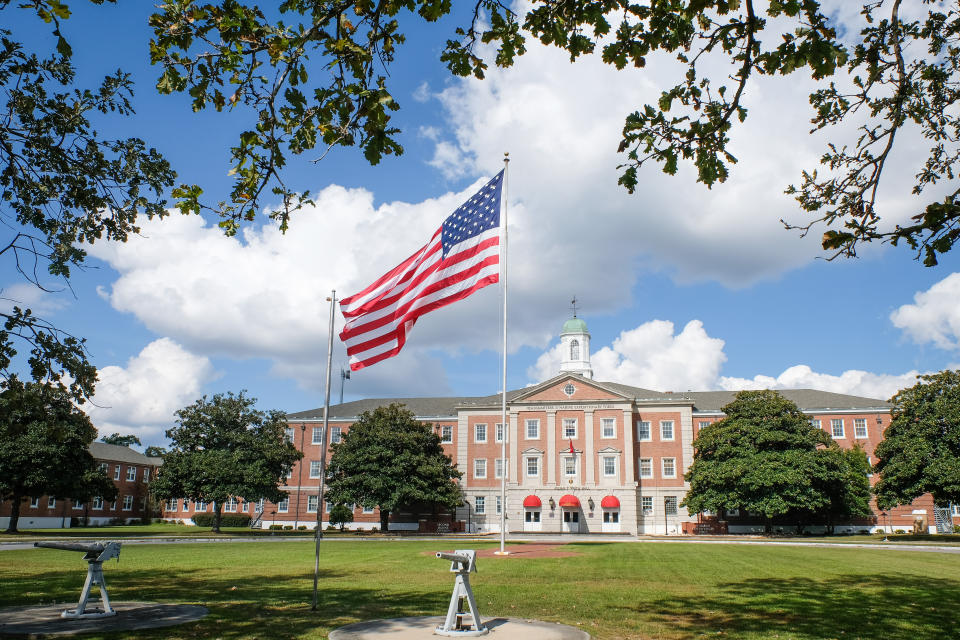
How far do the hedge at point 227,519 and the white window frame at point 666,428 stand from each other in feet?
134

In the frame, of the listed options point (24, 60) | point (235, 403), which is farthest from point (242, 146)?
point (235, 403)

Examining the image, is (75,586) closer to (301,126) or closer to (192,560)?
(192,560)

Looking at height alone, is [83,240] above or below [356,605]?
above

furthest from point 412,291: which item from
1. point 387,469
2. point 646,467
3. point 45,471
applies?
point 646,467

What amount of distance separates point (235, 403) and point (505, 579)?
40.0m

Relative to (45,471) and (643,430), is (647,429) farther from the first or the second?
(45,471)

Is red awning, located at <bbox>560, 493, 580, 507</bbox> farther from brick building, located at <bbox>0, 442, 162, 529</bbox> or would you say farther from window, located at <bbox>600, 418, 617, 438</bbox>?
brick building, located at <bbox>0, 442, 162, 529</bbox>

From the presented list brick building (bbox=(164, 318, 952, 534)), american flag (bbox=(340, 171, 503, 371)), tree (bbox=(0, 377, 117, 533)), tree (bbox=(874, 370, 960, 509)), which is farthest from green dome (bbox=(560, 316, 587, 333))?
american flag (bbox=(340, 171, 503, 371))

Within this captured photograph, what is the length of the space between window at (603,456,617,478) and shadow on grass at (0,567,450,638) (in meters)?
44.1

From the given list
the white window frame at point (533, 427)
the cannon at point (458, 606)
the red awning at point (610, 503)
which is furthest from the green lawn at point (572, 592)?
the white window frame at point (533, 427)

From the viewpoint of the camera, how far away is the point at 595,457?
61.7 metres

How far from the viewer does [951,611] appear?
43.5 ft

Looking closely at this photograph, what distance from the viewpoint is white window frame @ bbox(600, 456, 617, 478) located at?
61.0 metres

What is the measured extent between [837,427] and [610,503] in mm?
22578
